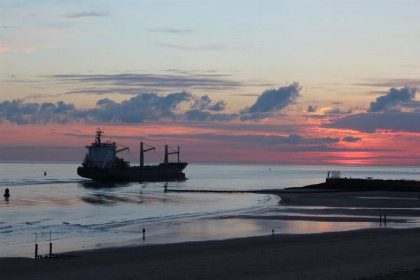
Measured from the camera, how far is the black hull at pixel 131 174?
486 ft

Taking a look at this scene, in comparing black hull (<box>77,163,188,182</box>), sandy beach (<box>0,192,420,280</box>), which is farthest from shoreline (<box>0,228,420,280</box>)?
black hull (<box>77,163,188,182</box>)

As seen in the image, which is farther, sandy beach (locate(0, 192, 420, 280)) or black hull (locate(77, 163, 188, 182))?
black hull (locate(77, 163, 188, 182))

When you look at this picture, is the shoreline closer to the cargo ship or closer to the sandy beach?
the sandy beach

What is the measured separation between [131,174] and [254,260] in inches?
5045

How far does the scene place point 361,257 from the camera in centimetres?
2683

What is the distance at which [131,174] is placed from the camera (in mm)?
153000

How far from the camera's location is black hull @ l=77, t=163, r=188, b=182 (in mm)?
148250

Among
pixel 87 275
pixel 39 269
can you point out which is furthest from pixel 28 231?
pixel 87 275

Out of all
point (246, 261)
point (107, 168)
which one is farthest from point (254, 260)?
point (107, 168)

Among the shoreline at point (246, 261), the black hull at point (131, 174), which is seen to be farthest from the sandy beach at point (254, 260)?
→ the black hull at point (131, 174)

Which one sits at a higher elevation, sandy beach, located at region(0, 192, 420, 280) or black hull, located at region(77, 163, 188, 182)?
sandy beach, located at region(0, 192, 420, 280)

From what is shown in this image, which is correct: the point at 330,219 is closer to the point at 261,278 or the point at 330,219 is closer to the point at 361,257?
the point at 361,257

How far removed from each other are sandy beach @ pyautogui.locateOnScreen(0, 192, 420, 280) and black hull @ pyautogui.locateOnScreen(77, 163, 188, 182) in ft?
370

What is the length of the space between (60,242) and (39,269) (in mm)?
11694
